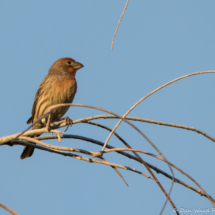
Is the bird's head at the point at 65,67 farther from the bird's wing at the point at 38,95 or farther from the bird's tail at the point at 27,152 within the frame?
the bird's tail at the point at 27,152

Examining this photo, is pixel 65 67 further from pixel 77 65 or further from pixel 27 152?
pixel 27 152

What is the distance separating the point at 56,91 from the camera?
22.5 ft

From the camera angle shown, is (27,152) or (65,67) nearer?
(27,152)

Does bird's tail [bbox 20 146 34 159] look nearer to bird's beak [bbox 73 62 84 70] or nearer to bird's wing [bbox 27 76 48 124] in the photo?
bird's wing [bbox 27 76 48 124]

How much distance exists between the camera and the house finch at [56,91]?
6.79 meters

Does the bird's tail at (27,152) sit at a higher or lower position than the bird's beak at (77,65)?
lower

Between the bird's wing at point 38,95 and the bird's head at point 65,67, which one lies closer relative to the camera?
the bird's wing at point 38,95

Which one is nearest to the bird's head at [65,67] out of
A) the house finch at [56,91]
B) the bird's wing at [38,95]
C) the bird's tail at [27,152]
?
the house finch at [56,91]

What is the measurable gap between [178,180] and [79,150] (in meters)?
0.88

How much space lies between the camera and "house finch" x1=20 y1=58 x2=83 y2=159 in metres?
6.79

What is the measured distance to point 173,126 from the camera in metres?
2.70

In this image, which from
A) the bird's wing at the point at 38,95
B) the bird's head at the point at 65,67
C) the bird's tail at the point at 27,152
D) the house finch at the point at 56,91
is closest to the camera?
the bird's tail at the point at 27,152

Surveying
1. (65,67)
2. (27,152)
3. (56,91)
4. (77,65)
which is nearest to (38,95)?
(56,91)

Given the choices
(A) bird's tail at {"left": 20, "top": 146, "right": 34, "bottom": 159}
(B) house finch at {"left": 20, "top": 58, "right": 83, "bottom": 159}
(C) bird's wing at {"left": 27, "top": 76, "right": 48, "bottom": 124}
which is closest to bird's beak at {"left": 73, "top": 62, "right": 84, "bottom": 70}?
(B) house finch at {"left": 20, "top": 58, "right": 83, "bottom": 159}
